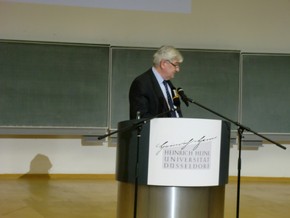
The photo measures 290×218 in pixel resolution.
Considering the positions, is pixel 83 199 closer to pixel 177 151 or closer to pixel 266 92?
pixel 177 151

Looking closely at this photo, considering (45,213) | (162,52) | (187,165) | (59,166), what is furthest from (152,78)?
(59,166)

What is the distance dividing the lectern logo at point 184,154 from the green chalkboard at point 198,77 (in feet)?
12.8

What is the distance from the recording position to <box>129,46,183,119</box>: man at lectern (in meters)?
2.84

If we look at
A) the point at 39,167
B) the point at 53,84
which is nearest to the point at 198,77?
the point at 53,84

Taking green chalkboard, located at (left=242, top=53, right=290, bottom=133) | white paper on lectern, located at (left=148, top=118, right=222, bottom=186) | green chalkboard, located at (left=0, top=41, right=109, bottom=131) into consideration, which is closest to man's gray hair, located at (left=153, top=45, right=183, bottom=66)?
white paper on lectern, located at (left=148, top=118, right=222, bottom=186)

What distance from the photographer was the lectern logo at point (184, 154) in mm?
2430

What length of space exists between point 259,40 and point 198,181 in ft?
15.4

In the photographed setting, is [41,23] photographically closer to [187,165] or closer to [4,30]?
[4,30]

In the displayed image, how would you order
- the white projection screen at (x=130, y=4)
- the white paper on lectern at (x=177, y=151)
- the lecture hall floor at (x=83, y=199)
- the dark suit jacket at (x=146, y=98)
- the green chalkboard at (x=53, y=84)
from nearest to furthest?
the white paper on lectern at (x=177, y=151) < the dark suit jacket at (x=146, y=98) < the lecture hall floor at (x=83, y=199) < the green chalkboard at (x=53, y=84) < the white projection screen at (x=130, y=4)

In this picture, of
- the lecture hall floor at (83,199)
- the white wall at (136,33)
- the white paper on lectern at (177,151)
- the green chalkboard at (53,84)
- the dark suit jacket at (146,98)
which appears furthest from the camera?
the white wall at (136,33)

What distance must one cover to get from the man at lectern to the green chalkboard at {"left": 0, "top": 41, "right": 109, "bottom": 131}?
133 inches

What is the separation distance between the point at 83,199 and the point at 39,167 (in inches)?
70.0

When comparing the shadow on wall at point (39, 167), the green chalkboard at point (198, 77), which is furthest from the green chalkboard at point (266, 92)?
the shadow on wall at point (39, 167)
